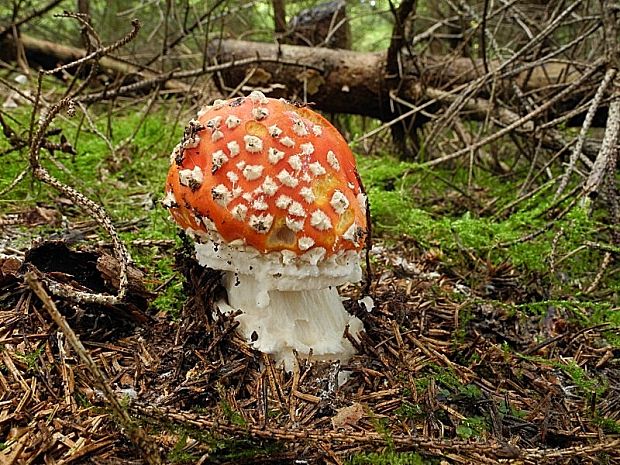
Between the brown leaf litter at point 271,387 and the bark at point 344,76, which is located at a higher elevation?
the bark at point 344,76

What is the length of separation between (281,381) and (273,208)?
2.15 feet

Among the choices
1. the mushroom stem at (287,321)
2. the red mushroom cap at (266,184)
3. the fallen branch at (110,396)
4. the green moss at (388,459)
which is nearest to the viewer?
the fallen branch at (110,396)

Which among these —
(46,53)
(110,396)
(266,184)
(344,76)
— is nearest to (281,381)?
(266,184)

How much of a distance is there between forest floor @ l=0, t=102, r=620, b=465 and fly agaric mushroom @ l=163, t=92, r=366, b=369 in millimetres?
157

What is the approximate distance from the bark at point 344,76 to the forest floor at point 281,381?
2900 millimetres

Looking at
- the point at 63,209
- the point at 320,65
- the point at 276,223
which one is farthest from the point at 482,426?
the point at 320,65

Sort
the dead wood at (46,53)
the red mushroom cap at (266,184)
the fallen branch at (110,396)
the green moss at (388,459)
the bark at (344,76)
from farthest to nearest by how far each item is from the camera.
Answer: the dead wood at (46,53) < the bark at (344,76) < the red mushroom cap at (266,184) < the green moss at (388,459) < the fallen branch at (110,396)

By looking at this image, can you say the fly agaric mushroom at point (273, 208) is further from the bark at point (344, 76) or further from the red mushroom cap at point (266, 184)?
the bark at point (344, 76)

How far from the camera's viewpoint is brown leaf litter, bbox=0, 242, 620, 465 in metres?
1.69

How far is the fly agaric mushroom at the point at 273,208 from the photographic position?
2.04 metres

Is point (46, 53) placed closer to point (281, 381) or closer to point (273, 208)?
point (273, 208)

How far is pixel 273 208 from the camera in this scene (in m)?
2.03

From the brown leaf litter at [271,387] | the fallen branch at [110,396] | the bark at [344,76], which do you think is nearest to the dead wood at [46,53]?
the bark at [344,76]

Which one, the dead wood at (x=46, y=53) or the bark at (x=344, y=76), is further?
the dead wood at (x=46, y=53)
